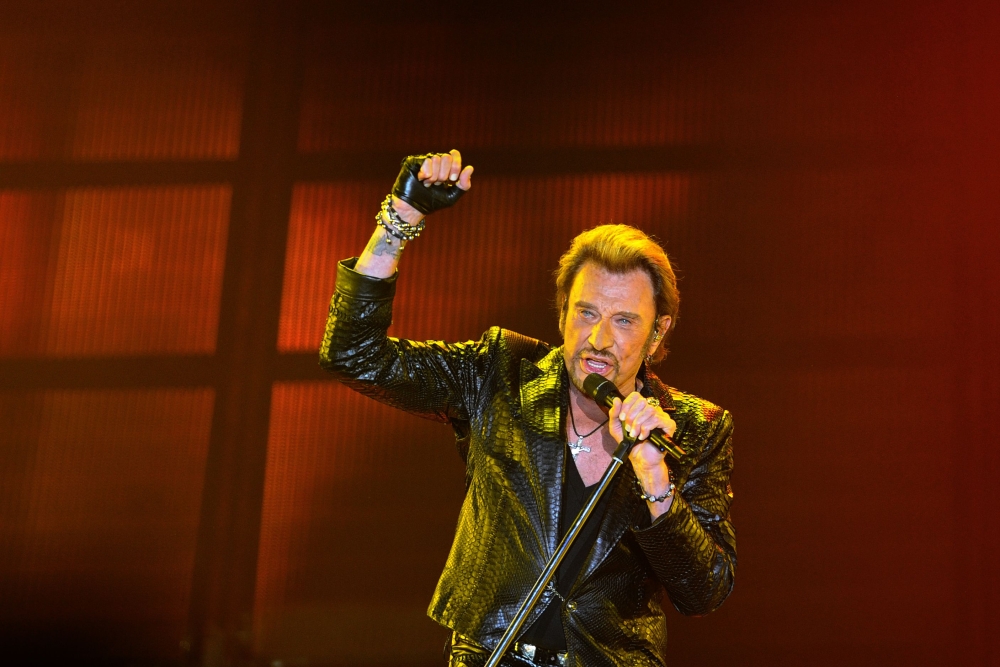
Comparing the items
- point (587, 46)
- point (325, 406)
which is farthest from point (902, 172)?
point (325, 406)

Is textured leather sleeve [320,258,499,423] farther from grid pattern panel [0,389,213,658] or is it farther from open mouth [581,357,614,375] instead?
grid pattern panel [0,389,213,658]

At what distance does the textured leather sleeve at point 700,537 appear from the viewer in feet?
5.22

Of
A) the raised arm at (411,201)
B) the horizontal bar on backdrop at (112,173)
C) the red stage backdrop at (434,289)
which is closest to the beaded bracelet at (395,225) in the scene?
the raised arm at (411,201)

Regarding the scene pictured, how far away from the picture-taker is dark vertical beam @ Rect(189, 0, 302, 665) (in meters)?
2.89

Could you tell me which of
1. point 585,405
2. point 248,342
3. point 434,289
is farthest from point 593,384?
point 248,342

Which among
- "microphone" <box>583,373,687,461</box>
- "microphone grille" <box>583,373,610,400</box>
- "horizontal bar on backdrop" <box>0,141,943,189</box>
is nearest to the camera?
"microphone" <box>583,373,687,461</box>

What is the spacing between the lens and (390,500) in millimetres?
2887

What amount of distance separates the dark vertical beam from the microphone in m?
1.61

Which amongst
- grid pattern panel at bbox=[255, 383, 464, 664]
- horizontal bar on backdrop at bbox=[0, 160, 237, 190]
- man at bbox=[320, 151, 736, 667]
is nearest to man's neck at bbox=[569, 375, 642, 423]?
man at bbox=[320, 151, 736, 667]

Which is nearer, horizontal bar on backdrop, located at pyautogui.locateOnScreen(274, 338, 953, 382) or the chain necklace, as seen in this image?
the chain necklace

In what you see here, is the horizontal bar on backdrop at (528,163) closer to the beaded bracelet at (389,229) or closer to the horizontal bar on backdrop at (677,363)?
the horizontal bar on backdrop at (677,363)

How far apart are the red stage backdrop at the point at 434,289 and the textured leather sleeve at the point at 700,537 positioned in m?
0.92

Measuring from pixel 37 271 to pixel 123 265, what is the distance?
271 mm

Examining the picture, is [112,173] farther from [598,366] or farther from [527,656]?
[527,656]
